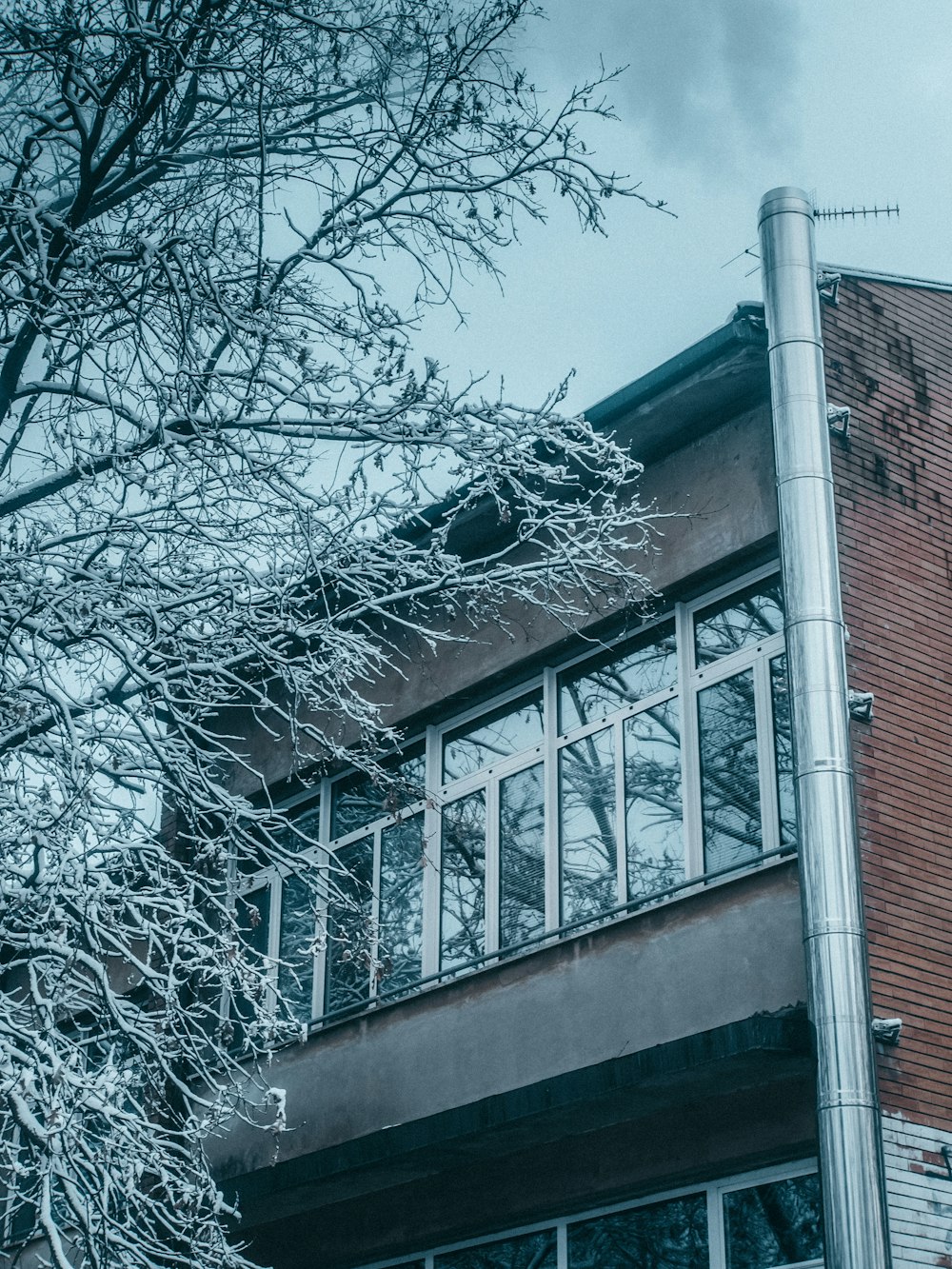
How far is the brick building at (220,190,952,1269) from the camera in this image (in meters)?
10.4

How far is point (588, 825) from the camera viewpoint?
1322 centimetres

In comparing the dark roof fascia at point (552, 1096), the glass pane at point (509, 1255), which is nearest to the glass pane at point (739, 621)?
the dark roof fascia at point (552, 1096)

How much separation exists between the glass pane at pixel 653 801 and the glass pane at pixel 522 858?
3.48ft

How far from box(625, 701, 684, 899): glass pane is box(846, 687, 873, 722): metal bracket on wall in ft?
5.76

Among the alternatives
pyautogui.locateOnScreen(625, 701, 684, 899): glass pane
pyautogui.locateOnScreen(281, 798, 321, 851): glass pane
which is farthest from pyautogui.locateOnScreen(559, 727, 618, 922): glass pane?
pyautogui.locateOnScreen(281, 798, 321, 851): glass pane

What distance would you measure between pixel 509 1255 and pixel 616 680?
4.37 meters

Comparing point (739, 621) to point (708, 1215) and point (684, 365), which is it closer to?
point (684, 365)

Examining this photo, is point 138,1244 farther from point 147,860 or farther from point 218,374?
point 218,374

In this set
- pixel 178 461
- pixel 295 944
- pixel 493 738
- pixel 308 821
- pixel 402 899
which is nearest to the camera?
pixel 178 461

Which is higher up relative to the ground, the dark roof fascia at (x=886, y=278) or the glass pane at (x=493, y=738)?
the dark roof fascia at (x=886, y=278)

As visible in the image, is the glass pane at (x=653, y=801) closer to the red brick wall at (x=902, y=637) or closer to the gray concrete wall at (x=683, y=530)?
the gray concrete wall at (x=683, y=530)

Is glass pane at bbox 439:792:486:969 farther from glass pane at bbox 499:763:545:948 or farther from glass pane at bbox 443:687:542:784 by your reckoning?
glass pane at bbox 443:687:542:784

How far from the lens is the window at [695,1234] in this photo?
1073 cm

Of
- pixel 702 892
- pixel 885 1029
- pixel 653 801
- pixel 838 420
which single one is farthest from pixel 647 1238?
pixel 838 420
